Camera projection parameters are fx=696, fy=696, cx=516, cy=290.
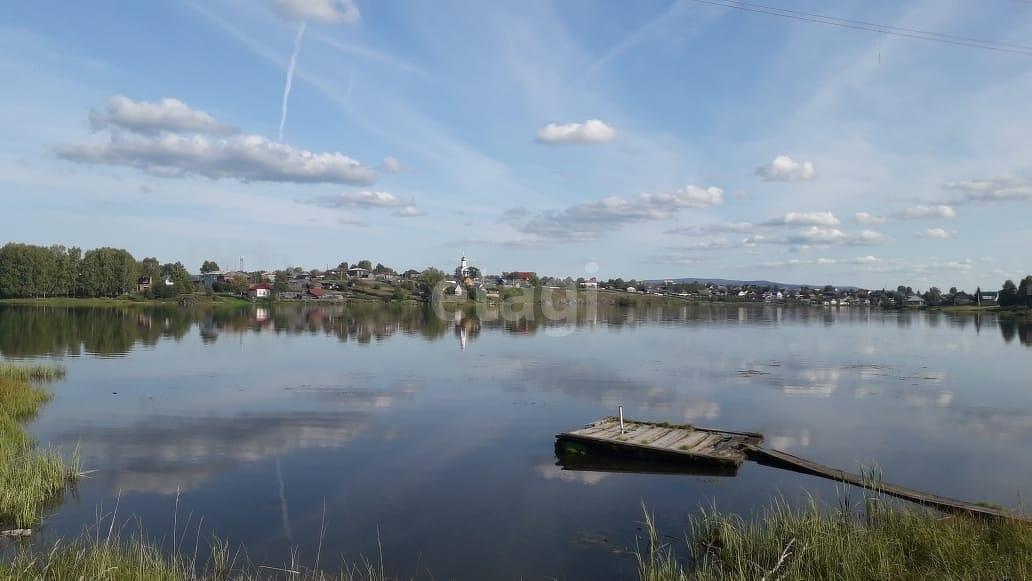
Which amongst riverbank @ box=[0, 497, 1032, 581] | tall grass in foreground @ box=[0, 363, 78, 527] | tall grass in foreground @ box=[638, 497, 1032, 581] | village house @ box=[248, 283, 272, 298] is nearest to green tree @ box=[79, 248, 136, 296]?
village house @ box=[248, 283, 272, 298]

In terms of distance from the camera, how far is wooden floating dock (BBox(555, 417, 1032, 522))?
1716 cm

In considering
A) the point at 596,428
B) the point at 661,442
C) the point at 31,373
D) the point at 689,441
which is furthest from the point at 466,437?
the point at 31,373

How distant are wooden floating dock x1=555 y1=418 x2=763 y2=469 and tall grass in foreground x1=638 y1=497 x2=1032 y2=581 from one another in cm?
539

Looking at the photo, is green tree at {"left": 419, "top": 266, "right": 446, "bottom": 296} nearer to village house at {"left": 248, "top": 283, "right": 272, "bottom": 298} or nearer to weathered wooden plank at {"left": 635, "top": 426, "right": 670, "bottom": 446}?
village house at {"left": 248, "top": 283, "right": 272, "bottom": 298}

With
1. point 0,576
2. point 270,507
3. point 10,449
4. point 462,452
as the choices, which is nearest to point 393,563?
point 270,507

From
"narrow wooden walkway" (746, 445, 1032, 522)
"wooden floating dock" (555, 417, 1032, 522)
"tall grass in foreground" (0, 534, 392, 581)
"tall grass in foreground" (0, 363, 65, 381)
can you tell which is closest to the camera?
"tall grass in foreground" (0, 534, 392, 581)

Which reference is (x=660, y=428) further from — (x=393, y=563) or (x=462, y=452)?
(x=393, y=563)

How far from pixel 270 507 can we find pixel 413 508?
2.86m

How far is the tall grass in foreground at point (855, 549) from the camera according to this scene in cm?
920

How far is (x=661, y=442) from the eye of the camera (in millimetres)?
18328

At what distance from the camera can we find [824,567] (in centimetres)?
963

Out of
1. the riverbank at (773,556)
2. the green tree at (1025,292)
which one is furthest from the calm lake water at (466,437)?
the green tree at (1025,292)

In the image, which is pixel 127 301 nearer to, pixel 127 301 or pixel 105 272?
pixel 127 301

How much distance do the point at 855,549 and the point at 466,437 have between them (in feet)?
41.9
